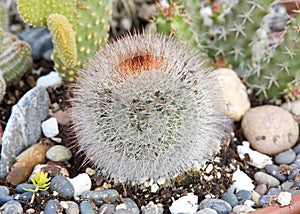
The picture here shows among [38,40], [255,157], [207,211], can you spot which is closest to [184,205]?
[207,211]

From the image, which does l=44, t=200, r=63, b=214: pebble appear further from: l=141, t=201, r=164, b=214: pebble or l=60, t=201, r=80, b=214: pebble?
l=141, t=201, r=164, b=214: pebble

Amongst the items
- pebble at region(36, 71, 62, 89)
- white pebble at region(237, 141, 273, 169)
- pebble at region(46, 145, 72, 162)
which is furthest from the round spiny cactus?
pebble at region(36, 71, 62, 89)

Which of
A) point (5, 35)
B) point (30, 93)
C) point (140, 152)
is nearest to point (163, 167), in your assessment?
point (140, 152)

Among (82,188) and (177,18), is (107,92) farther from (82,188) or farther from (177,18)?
(177,18)

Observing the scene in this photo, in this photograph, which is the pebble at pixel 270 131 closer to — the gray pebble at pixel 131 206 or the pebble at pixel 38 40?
the gray pebble at pixel 131 206

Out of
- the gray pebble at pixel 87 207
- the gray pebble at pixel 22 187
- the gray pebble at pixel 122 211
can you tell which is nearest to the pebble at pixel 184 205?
the gray pebble at pixel 122 211

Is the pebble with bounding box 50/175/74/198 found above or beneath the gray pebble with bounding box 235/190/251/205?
beneath

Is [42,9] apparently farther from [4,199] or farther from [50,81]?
[4,199]
